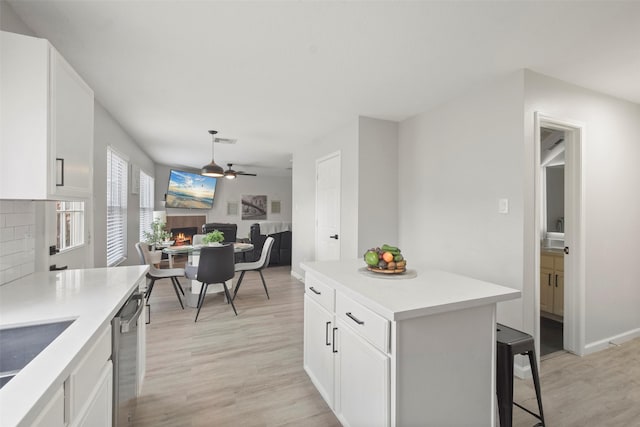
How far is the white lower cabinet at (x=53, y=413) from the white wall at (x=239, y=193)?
7.46 metres

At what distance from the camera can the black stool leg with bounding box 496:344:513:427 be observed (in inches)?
57.0

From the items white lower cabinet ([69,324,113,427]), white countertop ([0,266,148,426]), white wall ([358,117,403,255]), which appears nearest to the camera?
white countertop ([0,266,148,426])

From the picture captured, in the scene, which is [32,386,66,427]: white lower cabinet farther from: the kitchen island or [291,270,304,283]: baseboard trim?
[291,270,304,283]: baseboard trim

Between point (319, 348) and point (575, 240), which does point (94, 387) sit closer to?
point (319, 348)

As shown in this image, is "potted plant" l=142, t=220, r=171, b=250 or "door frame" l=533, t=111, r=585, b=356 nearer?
"door frame" l=533, t=111, r=585, b=356

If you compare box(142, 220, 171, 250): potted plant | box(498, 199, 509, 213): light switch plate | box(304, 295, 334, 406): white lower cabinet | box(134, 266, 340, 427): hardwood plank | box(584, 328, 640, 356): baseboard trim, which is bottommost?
box(134, 266, 340, 427): hardwood plank

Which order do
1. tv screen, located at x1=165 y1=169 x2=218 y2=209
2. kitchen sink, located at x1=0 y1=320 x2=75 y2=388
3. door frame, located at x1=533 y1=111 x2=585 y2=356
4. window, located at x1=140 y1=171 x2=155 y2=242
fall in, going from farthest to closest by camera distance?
tv screen, located at x1=165 y1=169 x2=218 y2=209
window, located at x1=140 y1=171 x2=155 y2=242
door frame, located at x1=533 y1=111 x2=585 y2=356
kitchen sink, located at x1=0 y1=320 x2=75 y2=388

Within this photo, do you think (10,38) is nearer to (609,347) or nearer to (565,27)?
(565,27)

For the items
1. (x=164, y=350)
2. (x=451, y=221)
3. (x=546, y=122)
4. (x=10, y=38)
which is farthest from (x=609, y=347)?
(x=10, y=38)

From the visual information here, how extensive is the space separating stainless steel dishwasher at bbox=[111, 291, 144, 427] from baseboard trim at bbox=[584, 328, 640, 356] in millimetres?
3448

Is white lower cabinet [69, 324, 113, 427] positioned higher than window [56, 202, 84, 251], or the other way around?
window [56, 202, 84, 251]

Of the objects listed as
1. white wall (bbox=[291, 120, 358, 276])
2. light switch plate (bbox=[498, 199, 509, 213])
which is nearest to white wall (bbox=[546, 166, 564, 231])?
light switch plate (bbox=[498, 199, 509, 213])

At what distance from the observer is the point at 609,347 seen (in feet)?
8.57

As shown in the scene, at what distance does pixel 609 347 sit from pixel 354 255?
8.19 ft
